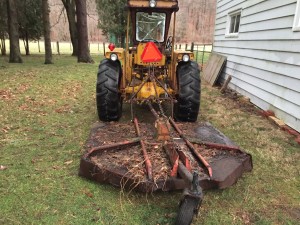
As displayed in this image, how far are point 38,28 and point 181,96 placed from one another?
20217mm

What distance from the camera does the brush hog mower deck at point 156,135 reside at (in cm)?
283

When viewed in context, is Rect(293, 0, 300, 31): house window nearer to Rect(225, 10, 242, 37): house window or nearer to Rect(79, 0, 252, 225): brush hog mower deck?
Rect(79, 0, 252, 225): brush hog mower deck

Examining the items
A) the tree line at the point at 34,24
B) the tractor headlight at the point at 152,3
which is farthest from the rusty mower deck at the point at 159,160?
the tree line at the point at 34,24

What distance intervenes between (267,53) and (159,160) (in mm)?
4523

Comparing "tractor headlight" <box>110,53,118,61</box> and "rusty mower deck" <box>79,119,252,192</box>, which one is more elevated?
"tractor headlight" <box>110,53,118,61</box>

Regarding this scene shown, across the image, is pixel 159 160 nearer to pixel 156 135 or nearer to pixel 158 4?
pixel 156 135

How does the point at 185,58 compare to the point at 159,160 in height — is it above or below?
above

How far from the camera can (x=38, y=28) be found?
21844 millimetres

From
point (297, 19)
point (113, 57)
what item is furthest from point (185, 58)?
point (297, 19)

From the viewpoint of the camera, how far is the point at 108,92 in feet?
15.5

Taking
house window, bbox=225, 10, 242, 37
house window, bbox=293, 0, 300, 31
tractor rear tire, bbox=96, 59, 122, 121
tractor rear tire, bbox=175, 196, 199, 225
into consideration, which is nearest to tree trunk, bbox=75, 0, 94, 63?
house window, bbox=225, 10, 242, 37

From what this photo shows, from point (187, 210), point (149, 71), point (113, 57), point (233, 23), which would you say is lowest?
point (187, 210)

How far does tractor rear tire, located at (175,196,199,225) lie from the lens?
7.79ft

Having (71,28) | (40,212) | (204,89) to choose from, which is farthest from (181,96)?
(71,28)
